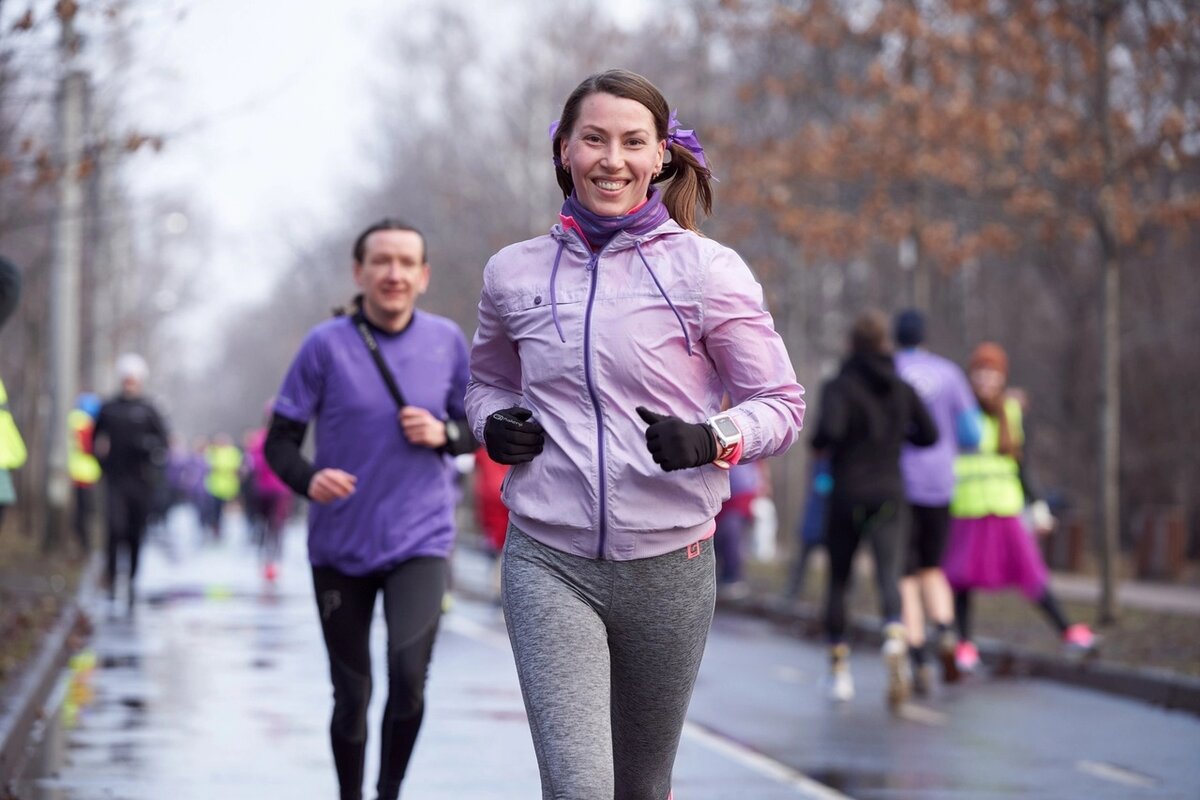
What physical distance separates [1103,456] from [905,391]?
16.8 feet

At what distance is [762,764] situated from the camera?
9.27 metres

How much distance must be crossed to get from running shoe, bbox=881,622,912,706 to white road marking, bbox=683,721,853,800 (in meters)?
1.21

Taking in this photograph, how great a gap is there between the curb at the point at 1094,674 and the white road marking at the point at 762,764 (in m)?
2.89

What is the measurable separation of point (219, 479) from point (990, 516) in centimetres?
2760

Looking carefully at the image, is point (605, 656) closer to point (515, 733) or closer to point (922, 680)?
point (515, 733)

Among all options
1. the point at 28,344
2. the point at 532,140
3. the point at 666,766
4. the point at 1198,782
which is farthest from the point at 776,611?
the point at 532,140

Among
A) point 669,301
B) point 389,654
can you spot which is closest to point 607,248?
point 669,301

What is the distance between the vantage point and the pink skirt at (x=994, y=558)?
13.4 meters

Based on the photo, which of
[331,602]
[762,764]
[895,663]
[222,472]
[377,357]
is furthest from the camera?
[222,472]

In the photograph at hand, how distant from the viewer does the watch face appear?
430 cm

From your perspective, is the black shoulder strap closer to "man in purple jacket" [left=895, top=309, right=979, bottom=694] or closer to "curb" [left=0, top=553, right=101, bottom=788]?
"curb" [left=0, top=553, right=101, bottom=788]

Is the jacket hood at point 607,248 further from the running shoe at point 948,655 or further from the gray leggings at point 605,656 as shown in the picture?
the running shoe at point 948,655

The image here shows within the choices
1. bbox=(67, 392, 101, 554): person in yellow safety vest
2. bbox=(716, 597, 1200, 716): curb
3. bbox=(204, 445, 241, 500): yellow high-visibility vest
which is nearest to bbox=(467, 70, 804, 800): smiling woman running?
bbox=(716, 597, 1200, 716): curb

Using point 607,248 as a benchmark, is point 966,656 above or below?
below
